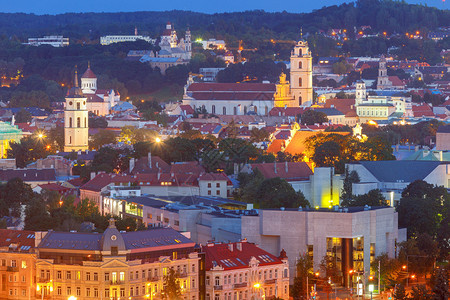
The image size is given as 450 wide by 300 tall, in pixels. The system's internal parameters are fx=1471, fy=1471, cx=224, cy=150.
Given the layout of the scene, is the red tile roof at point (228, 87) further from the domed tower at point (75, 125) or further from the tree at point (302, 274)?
the tree at point (302, 274)

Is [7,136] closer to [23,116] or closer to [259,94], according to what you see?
[23,116]

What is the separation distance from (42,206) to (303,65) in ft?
219

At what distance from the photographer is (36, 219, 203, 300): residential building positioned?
42781 mm

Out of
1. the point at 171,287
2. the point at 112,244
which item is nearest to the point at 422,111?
the point at 112,244

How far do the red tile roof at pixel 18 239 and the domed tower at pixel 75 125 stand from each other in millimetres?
42263

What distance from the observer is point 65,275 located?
43.2 m

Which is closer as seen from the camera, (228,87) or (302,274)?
(302,274)

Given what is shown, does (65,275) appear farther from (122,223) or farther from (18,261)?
(122,223)

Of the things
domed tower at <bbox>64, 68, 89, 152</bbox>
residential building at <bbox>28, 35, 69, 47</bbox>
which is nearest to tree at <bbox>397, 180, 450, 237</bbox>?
domed tower at <bbox>64, 68, 89, 152</bbox>

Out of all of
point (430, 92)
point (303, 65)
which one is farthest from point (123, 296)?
point (430, 92)

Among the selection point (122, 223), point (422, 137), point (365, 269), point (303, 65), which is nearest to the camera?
point (365, 269)

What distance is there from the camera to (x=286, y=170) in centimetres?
6931

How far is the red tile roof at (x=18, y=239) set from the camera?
45.5 m

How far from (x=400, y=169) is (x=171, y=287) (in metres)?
25.4
